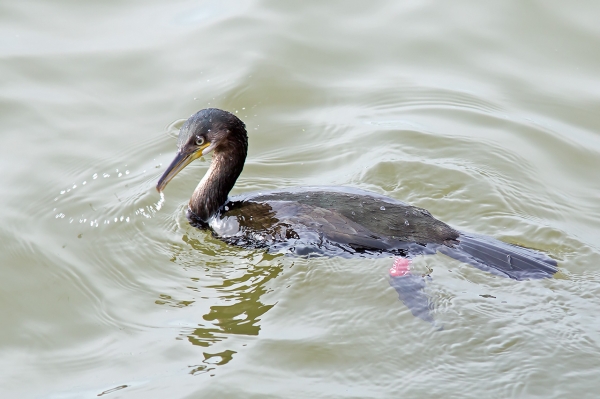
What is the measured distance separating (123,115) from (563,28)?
5.34m

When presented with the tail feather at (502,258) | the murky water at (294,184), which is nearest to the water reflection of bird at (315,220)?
the tail feather at (502,258)

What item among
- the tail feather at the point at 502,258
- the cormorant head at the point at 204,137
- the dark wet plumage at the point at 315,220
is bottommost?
the tail feather at the point at 502,258

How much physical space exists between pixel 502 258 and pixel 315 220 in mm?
1376

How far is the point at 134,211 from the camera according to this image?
6648 mm

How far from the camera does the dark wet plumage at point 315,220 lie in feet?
18.4

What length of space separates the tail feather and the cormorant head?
1.95 m

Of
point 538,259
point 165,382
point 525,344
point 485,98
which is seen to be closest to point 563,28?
point 485,98

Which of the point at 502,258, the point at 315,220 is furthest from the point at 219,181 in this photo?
the point at 502,258

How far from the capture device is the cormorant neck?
641 centimetres

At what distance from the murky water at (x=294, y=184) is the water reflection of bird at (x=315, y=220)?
4.8 inches

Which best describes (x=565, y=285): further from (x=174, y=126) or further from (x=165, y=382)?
(x=174, y=126)

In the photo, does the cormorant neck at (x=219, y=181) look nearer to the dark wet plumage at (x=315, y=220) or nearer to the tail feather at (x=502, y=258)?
the dark wet plumage at (x=315, y=220)

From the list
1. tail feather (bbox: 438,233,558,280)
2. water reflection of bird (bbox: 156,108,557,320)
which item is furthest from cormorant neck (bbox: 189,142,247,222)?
tail feather (bbox: 438,233,558,280)

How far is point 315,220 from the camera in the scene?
5.78 metres
